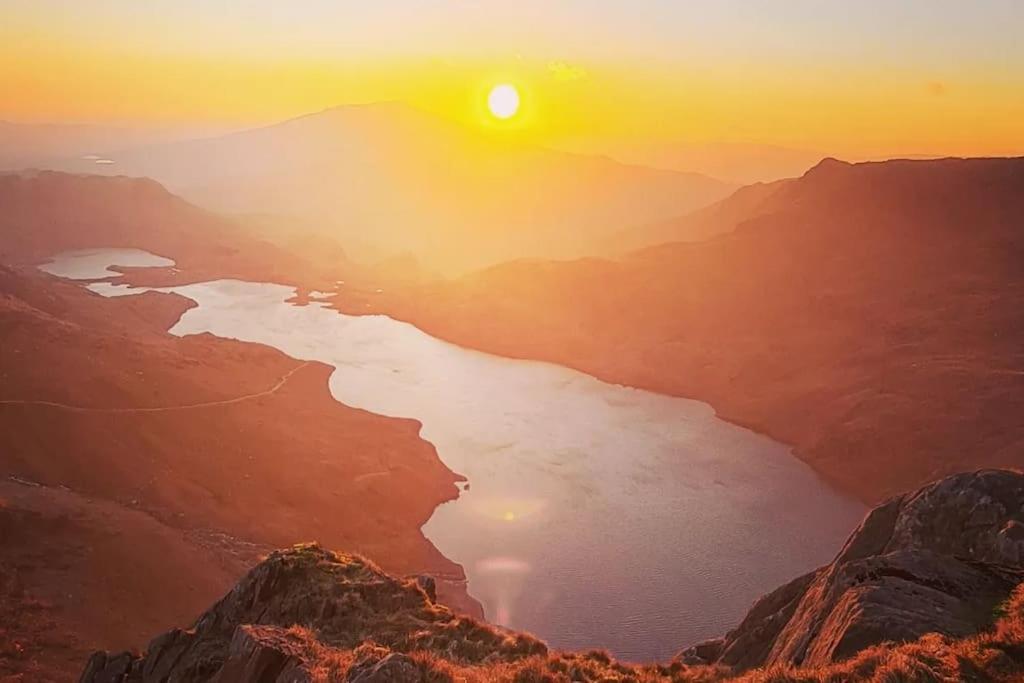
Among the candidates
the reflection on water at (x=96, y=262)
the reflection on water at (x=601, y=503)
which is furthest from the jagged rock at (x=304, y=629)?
the reflection on water at (x=96, y=262)

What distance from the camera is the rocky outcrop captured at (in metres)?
12.6

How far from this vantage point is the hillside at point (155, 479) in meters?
28.7

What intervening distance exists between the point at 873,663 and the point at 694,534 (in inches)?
1463

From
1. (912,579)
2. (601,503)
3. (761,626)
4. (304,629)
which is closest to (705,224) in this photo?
(601,503)

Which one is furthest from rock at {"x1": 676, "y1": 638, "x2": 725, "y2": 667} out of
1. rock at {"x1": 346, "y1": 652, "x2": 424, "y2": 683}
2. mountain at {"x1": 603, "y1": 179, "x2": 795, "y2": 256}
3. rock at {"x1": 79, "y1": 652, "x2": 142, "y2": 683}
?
mountain at {"x1": 603, "y1": 179, "x2": 795, "y2": 256}

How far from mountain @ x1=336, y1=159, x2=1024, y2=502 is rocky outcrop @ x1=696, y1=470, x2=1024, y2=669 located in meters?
41.4

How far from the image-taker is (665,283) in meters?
104

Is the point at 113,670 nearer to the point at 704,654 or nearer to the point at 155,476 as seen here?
the point at 704,654

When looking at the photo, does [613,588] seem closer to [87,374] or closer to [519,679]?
[519,679]

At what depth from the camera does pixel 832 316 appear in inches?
3260

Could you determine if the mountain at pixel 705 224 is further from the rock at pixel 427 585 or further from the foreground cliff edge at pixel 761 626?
the foreground cliff edge at pixel 761 626

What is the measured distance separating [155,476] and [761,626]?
37.9 metres

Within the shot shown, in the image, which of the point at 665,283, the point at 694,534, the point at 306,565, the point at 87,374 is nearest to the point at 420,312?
the point at 665,283

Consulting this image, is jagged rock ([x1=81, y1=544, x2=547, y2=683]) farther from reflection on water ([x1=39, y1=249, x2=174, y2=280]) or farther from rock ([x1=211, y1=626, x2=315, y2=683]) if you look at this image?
reflection on water ([x1=39, y1=249, x2=174, y2=280])
